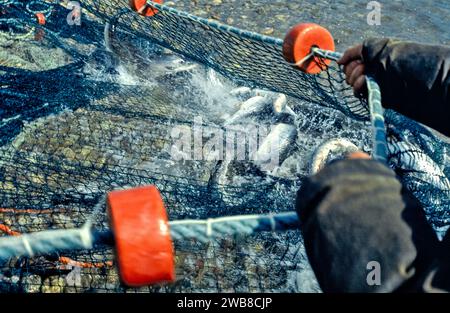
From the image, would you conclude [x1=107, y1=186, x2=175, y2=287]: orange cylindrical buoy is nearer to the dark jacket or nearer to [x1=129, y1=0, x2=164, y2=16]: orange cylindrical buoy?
the dark jacket

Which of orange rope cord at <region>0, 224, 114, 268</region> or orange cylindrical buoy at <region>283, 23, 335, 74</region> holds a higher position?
orange cylindrical buoy at <region>283, 23, 335, 74</region>

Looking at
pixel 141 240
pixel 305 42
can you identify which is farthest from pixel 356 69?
pixel 141 240

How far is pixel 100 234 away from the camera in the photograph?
6.00 feet

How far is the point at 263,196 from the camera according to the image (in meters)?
4.12

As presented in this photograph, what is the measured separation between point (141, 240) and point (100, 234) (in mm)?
240

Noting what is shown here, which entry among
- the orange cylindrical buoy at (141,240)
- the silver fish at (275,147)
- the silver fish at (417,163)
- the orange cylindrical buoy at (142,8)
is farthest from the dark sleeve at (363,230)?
the orange cylindrical buoy at (142,8)

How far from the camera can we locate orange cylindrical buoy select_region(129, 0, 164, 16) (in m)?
5.14

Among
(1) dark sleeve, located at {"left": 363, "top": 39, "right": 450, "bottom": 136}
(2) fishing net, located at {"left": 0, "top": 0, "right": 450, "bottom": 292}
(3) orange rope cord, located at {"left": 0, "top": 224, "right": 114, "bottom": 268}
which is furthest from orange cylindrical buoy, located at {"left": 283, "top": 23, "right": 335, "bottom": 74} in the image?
(3) orange rope cord, located at {"left": 0, "top": 224, "right": 114, "bottom": 268}

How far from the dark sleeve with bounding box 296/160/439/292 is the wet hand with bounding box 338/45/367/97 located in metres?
1.24

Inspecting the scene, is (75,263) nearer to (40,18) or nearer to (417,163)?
(417,163)

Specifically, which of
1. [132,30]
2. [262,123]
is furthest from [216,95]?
[132,30]

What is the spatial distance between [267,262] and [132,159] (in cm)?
201
